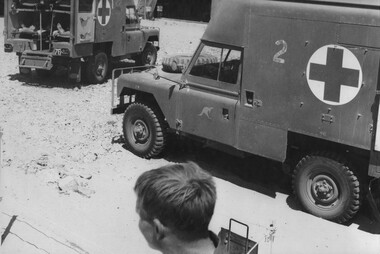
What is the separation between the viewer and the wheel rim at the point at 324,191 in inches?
251

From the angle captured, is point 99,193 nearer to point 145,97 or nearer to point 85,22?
point 145,97

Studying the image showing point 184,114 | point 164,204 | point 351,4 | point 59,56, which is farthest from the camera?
point 59,56

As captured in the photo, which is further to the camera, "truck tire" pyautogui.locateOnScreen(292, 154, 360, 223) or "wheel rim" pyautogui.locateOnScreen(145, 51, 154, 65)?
"wheel rim" pyautogui.locateOnScreen(145, 51, 154, 65)

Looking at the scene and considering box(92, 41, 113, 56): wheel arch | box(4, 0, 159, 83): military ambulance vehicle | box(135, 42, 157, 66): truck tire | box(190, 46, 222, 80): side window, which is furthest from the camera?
box(135, 42, 157, 66): truck tire

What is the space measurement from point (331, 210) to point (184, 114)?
226 centimetres

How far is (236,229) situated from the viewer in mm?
6238

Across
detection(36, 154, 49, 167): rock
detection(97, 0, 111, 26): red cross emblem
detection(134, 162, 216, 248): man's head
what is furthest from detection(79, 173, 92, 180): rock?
detection(97, 0, 111, 26): red cross emblem

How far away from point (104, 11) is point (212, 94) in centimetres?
666

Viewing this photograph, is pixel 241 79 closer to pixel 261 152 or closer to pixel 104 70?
pixel 261 152

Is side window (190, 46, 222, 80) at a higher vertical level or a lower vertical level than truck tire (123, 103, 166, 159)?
higher

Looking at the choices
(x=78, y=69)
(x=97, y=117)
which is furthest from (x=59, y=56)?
(x=97, y=117)

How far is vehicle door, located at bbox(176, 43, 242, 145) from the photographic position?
7031 mm

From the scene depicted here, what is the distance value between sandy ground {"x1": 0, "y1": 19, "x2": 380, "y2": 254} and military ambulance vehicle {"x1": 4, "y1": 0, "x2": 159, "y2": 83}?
89.2 inches

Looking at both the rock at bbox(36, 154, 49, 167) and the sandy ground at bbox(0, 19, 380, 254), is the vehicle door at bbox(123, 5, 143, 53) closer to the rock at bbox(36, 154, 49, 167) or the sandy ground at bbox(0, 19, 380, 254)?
the sandy ground at bbox(0, 19, 380, 254)
